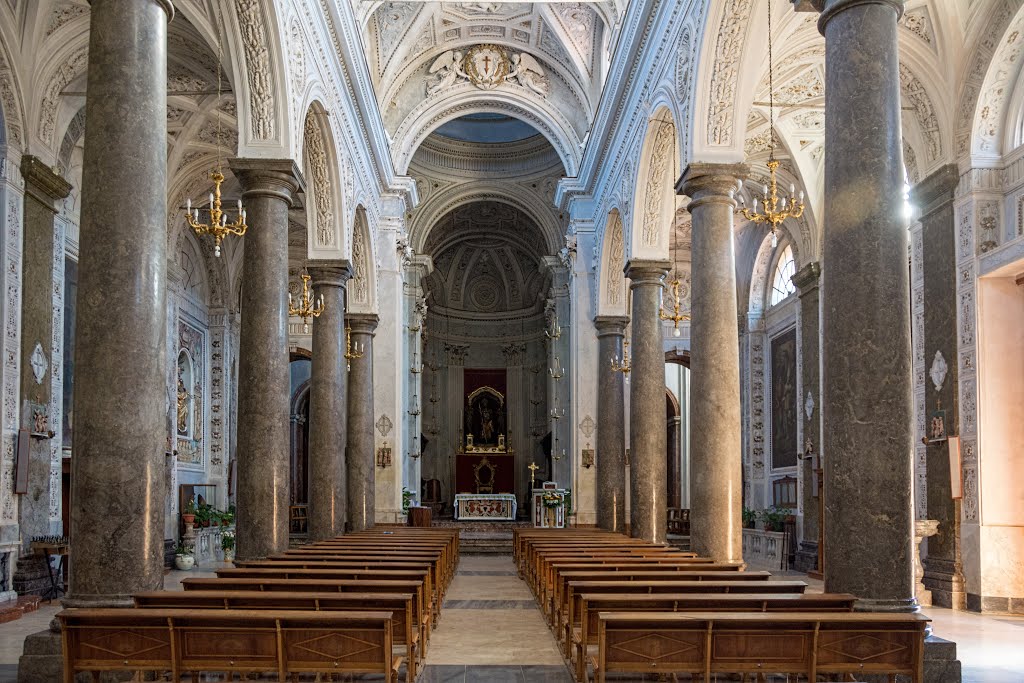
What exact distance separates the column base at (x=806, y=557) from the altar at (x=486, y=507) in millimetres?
14037

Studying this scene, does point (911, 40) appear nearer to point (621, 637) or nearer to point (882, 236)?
point (882, 236)

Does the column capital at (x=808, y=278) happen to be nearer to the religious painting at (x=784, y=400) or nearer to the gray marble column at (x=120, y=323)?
the religious painting at (x=784, y=400)

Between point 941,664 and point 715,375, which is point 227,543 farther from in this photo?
point 941,664

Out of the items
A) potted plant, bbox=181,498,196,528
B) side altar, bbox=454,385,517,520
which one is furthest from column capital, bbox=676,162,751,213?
side altar, bbox=454,385,517,520

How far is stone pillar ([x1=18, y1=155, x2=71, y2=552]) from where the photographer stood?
1627 cm

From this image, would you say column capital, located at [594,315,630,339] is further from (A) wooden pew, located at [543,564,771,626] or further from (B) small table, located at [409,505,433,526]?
(A) wooden pew, located at [543,564,771,626]

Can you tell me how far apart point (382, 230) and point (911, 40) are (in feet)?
49.0

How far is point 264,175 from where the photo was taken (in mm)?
13695

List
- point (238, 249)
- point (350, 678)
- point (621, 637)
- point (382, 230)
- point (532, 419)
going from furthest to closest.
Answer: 1. point (532, 419)
2. point (238, 249)
3. point (382, 230)
4. point (350, 678)
5. point (621, 637)

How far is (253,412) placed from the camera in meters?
13.1

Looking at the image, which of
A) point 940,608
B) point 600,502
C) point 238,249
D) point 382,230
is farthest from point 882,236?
Result: point 238,249

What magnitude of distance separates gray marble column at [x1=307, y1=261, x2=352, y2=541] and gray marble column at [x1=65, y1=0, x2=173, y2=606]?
9881 mm

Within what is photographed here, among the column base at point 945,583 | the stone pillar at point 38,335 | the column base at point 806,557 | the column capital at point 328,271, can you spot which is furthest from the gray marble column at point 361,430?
the column base at point 945,583

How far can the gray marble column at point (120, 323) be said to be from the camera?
7543 mm
